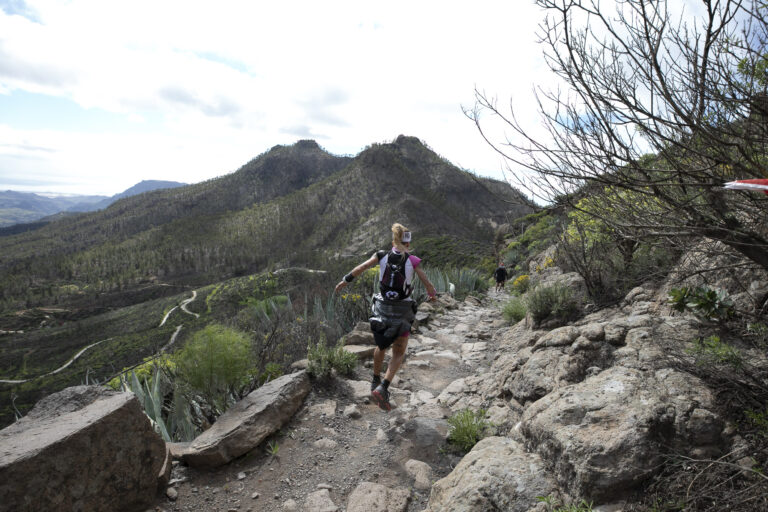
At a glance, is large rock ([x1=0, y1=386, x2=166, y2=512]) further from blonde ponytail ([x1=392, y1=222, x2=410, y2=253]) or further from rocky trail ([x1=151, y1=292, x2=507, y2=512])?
blonde ponytail ([x1=392, y1=222, x2=410, y2=253])

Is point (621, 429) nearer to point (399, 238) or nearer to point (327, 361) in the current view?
point (399, 238)

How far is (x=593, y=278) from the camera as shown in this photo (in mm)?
4844

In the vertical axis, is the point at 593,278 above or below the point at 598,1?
below

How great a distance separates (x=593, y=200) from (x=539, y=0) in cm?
124

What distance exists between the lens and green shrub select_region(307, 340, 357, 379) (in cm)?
373

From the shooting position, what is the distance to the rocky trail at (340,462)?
230cm

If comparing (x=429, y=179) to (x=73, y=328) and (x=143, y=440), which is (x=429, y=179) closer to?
(x=73, y=328)

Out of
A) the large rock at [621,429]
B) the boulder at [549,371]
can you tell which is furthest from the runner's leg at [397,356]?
the large rock at [621,429]

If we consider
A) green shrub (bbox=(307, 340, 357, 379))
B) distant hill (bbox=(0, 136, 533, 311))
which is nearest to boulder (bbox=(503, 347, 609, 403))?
green shrub (bbox=(307, 340, 357, 379))

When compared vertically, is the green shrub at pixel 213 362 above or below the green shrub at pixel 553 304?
below

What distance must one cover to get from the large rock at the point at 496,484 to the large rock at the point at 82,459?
1.70 meters

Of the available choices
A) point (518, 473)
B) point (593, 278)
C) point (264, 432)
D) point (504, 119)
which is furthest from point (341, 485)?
point (593, 278)

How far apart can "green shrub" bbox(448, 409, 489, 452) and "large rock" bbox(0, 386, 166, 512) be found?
1999 millimetres

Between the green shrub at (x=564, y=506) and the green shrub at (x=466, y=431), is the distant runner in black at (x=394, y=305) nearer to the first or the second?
the green shrub at (x=466, y=431)
